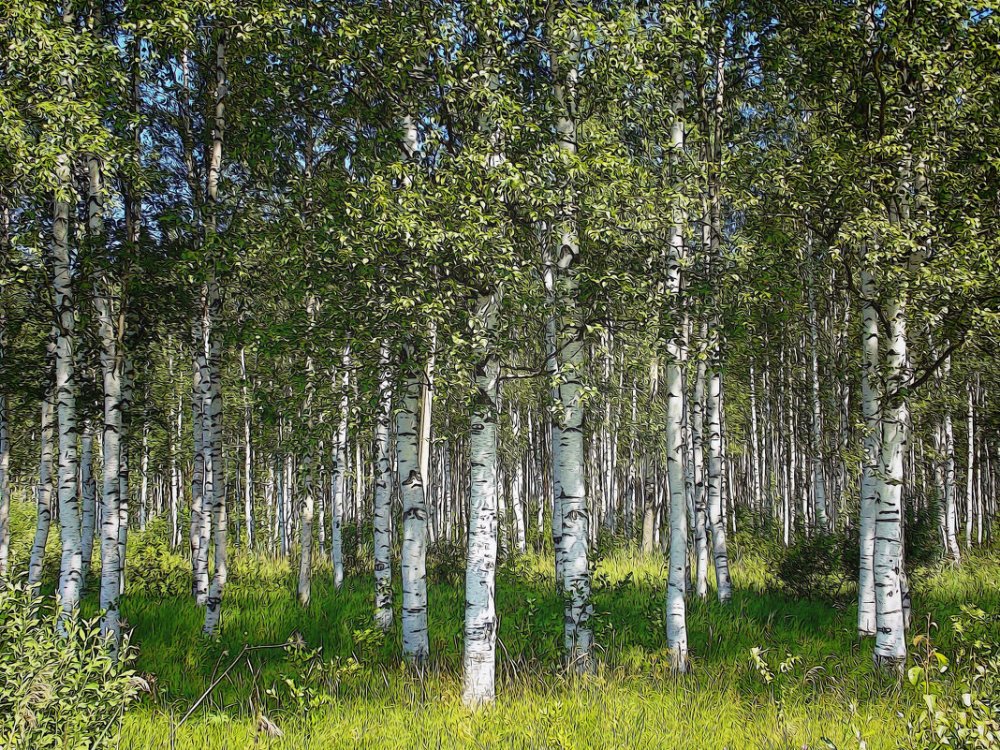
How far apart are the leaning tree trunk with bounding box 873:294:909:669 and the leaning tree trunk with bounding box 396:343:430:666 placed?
19.0 ft

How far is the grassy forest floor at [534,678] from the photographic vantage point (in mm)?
6344

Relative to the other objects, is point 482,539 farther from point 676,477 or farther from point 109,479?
point 109,479

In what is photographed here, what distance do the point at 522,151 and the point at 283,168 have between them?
5479mm

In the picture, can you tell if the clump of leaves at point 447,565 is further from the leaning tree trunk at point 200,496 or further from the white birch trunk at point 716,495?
the white birch trunk at point 716,495

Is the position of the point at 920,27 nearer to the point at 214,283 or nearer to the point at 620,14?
the point at 620,14

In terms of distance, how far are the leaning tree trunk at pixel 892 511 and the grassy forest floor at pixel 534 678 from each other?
46 centimetres

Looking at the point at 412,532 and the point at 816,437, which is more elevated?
the point at 816,437

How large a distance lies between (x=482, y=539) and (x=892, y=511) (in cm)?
519

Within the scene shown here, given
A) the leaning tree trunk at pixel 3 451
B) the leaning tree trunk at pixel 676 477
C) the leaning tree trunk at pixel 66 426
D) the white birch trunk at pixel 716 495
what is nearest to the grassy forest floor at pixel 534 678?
the leaning tree trunk at pixel 676 477

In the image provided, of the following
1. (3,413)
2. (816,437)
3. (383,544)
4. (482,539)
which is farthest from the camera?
(816,437)

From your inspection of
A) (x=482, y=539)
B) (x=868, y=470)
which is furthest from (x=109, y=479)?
(x=868, y=470)

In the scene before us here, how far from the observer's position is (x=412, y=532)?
977 centimetres

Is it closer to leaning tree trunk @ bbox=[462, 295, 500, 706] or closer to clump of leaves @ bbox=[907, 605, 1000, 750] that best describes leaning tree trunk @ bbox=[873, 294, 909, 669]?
clump of leaves @ bbox=[907, 605, 1000, 750]

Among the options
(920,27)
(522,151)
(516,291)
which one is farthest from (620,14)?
(920,27)
